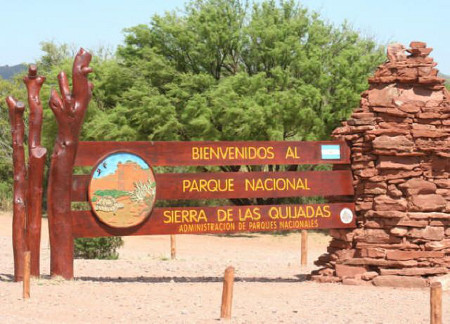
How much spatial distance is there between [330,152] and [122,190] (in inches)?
143

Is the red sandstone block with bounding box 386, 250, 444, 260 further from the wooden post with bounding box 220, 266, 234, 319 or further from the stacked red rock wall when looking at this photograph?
the wooden post with bounding box 220, 266, 234, 319

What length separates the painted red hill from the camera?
12148mm

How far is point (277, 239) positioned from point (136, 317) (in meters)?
17.7

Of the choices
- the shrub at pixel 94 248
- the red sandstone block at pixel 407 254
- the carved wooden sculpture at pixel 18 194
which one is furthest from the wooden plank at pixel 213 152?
the shrub at pixel 94 248

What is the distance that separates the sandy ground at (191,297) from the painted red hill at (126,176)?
157 centimetres

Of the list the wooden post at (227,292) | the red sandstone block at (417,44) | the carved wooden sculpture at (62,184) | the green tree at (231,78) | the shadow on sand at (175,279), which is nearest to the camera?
the wooden post at (227,292)

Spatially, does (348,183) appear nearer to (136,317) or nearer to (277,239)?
(136,317)

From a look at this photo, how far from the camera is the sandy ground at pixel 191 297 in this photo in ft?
31.1

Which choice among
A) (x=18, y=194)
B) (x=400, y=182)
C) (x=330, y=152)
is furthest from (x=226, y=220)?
(x=18, y=194)

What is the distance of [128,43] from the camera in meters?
31.7

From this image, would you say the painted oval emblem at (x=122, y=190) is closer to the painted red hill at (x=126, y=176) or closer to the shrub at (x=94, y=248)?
the painted red hill at (x=126, y=176)

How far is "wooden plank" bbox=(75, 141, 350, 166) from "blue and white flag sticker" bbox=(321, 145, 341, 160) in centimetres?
4

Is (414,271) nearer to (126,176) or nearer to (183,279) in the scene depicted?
(183,279)

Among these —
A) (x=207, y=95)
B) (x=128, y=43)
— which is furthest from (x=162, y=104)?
(x=128, y=43)
